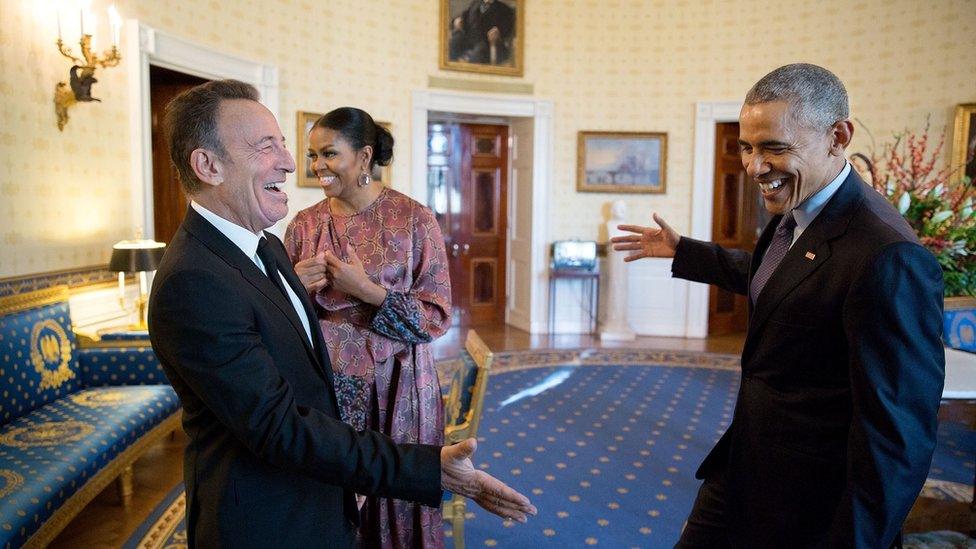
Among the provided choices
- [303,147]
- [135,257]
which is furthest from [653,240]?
[303,147]

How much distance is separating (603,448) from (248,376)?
12.0 feet

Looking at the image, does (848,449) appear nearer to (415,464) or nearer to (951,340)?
(415,464)

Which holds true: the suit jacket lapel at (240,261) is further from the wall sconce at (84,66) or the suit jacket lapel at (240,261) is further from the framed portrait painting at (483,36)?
the framed portrait painting at (483,36)

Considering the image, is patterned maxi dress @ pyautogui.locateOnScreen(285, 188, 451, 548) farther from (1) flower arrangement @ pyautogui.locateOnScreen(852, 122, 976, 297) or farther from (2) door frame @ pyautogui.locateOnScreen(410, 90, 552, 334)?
(2) door frame @ pyautogui.locateOnScreen(410, 90, 552, 334)

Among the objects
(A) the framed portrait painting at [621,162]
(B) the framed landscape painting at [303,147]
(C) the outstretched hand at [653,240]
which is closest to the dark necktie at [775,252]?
(C) the outstretched hand at [653,240]

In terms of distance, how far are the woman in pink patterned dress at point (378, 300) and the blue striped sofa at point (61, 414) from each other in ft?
4.28

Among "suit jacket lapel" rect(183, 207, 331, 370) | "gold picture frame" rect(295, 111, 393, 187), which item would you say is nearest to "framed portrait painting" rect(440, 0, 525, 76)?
"gold picture frame" rect(295, 111, 393, 187)

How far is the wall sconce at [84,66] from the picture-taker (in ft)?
14.2

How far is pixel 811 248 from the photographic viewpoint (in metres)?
1.57

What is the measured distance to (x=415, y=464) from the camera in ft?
4.47

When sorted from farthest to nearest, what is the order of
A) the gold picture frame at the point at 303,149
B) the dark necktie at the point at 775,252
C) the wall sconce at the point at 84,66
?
1. the gold picture frame at the point at 303,149
2. the wall sconce at the point at 84,66
3. the dark necktie at the point at 775,252

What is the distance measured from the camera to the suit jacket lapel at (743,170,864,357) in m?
1.54

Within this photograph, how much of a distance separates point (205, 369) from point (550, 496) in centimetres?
290

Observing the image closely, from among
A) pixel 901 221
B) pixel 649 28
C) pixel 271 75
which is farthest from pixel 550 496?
pixel 649 28
